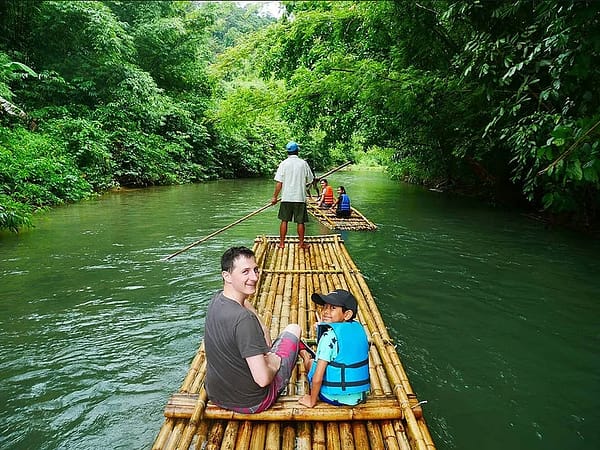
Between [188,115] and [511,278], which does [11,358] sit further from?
[188,115]

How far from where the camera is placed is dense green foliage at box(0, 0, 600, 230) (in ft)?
14.6

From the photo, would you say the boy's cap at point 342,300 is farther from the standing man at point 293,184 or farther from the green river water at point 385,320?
the standing man at point 293,184

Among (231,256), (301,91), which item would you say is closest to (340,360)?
(231,256)

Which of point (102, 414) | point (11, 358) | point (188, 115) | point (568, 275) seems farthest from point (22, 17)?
point (568, 275)

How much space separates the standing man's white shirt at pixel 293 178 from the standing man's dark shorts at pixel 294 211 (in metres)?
0.06

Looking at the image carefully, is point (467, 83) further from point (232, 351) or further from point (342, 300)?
point (232, 351)

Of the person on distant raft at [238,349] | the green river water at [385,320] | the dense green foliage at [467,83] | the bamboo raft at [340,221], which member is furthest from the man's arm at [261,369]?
the bamboo raft at [340,221]

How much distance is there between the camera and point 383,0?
8695 millimetres

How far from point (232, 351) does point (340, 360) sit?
580 mm

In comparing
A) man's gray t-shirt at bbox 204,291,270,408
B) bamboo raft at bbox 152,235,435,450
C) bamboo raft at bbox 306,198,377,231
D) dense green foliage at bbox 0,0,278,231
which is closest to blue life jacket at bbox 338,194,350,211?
bamboo raft at bbox 306,198,377,231

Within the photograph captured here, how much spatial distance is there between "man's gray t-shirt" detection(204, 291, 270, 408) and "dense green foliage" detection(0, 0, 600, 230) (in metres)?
2.19

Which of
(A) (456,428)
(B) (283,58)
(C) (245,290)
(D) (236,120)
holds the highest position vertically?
(B) (283,58)

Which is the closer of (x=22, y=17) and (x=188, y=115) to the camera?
(x=22, y=17)

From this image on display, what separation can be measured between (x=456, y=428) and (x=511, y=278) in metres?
3.82
